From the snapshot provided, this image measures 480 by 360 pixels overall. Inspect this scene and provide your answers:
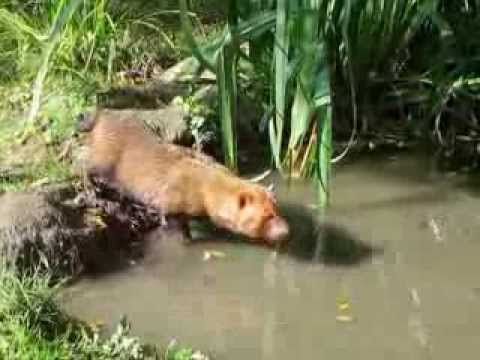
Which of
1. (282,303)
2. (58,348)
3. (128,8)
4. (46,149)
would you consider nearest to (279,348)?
(282,303)

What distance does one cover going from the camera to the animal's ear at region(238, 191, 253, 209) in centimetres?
544

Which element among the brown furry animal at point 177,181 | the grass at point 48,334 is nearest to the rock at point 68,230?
the brown furry animal at point 177,181

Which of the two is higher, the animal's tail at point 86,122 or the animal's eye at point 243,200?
the animal's tail at point 86,122

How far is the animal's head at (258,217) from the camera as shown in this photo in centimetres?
538

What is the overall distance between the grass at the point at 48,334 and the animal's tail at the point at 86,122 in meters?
1.44

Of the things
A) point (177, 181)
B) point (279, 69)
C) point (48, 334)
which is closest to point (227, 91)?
point (279, 69)

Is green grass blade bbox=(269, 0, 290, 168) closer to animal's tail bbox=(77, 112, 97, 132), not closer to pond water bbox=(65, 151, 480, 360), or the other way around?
pond water bbox=(65, 151, 480, 360)

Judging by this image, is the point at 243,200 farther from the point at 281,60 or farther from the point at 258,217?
the point at 281,60

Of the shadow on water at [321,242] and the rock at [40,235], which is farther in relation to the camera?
the shadow on water at [321,242]

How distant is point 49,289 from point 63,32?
2.34 meters

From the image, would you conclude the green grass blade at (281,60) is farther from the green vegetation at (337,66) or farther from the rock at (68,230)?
the rock at (68,230)

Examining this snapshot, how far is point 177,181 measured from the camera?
5.58m

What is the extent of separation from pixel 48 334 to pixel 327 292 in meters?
1.30

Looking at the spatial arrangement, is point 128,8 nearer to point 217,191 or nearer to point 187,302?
point 217,191
